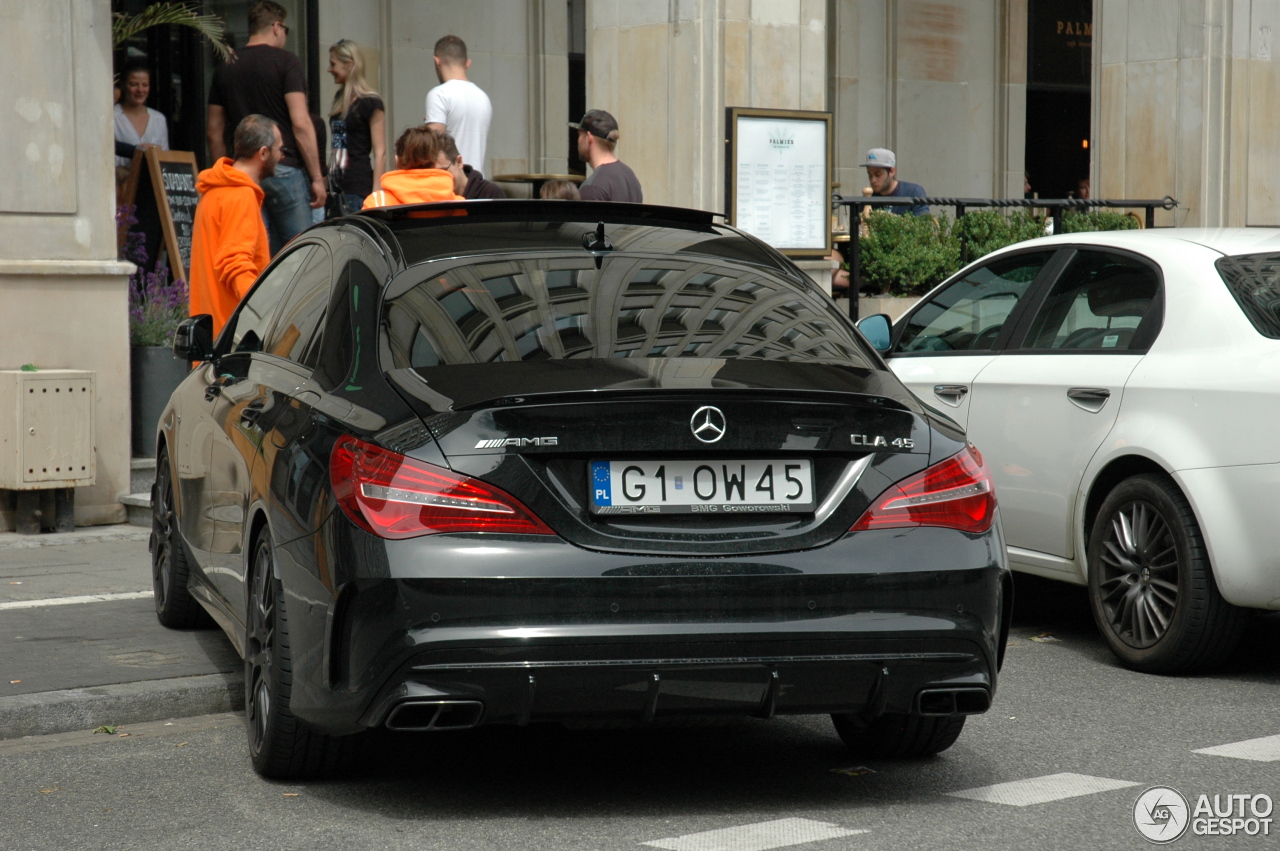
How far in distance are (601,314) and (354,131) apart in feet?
24.4

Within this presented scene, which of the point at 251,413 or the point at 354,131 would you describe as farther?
the point at 354,131

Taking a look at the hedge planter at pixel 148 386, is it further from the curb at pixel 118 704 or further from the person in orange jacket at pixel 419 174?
the curb at pixel 118 704

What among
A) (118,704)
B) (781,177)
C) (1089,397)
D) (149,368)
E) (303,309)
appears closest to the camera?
(303,309)

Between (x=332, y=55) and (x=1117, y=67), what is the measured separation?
6.98 m

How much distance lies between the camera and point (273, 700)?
15.8 ft

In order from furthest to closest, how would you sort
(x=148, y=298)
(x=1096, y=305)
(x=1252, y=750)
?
(x=148, y=298) → (x=1096, y=305) → (x=1252, y=750)

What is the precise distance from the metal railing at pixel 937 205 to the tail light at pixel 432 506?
8196 mm

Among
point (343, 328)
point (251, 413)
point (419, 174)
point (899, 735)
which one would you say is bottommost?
point (899, 735)

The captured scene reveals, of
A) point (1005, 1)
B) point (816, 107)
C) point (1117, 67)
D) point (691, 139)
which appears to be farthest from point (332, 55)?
point (1005, 1)

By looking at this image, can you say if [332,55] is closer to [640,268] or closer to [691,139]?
[691,139]

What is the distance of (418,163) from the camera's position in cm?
937

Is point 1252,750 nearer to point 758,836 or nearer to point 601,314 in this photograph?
point 758,836

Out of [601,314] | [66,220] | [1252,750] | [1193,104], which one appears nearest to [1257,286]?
[1252,750]

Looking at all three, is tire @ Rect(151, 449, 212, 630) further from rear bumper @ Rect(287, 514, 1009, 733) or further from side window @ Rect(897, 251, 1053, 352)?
side window @ Rect(897, 251, 1053, 352)
